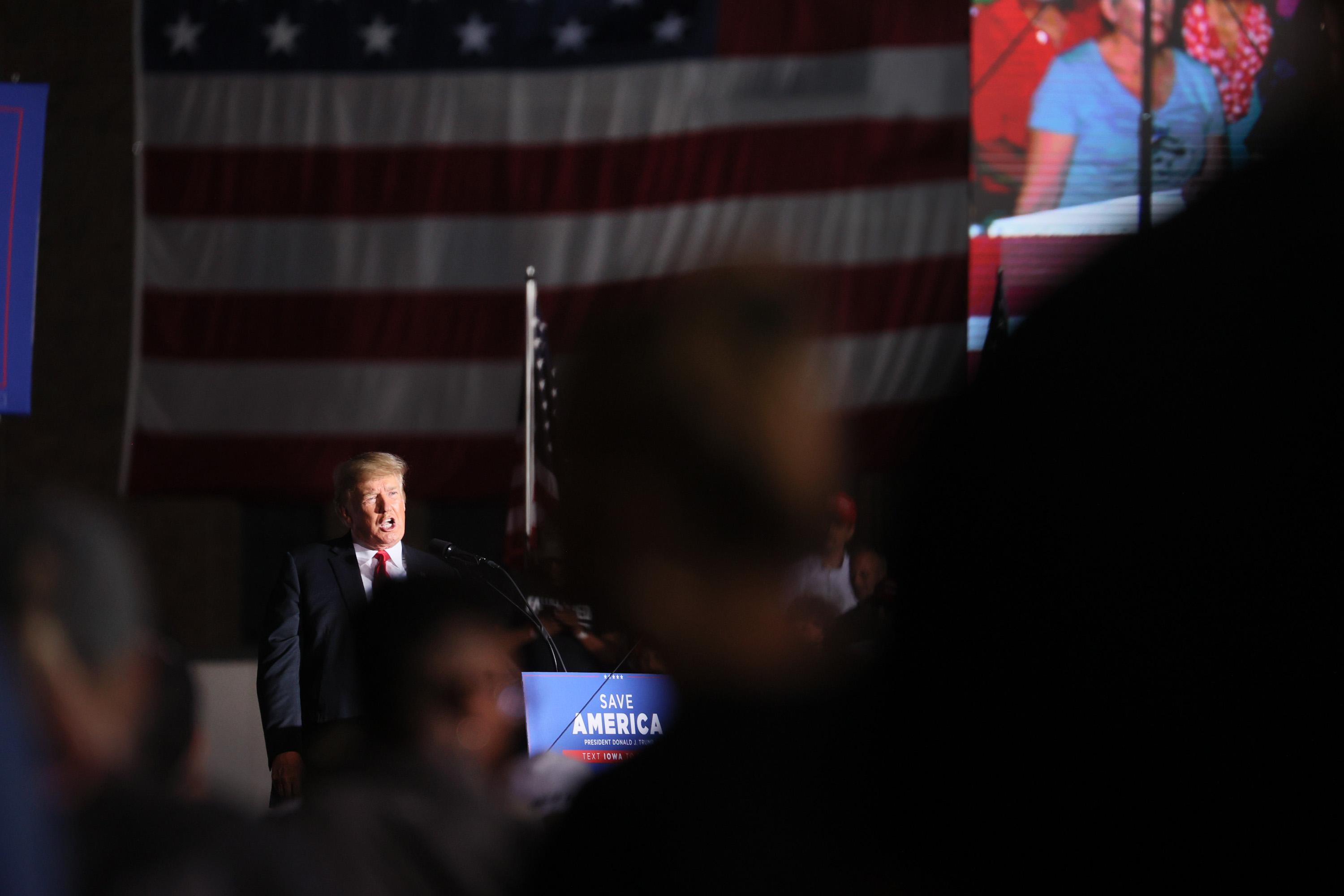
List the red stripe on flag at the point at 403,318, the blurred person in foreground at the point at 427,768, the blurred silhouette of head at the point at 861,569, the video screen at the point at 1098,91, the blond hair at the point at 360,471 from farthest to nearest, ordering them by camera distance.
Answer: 1. the video screen at the point at 1098,91
2. the red stripe on flag at the point at 403,318
3. the blond hair at the point at 360,471
4. the blurred silhouette of head at the point at 861,569
5. the blurred person in foreground at the point at 427,768

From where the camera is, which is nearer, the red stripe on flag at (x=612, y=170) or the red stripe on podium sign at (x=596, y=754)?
the red stripe on podium sign at (x=596, y=754)

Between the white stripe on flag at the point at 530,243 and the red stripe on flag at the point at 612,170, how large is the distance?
0.07m

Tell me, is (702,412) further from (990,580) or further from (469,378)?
(469,378)

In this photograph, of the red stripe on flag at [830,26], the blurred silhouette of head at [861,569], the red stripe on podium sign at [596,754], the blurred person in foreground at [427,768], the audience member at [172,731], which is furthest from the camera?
the red stripe on flag at [830,26]

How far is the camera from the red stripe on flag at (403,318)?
22.4ft

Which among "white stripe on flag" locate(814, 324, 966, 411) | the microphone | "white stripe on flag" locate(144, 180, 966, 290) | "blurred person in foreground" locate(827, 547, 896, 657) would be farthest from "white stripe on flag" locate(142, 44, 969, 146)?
"blurred person in foreground" locate(827, 547, 896, 657)

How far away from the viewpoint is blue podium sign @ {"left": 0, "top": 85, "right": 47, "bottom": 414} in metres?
4.20

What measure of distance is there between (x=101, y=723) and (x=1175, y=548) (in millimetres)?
1080

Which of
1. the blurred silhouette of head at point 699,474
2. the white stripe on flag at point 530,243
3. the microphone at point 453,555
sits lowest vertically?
the microphone at point 453,555

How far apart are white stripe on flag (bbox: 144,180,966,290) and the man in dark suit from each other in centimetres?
308

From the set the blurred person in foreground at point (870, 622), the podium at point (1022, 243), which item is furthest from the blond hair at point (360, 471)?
the podium at point (1022, 243)

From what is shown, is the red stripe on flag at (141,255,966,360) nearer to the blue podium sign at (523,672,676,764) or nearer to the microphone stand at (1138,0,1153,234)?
the microphone stand at (1138,0,1153,234)

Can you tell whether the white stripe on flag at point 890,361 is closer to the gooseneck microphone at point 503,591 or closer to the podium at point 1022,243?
the podium at point 1022,243

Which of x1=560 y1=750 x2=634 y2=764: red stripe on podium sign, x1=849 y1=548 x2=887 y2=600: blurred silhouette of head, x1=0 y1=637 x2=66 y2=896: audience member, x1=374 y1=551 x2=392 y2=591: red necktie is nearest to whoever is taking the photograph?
x1=0 y1=637 x2=66 y2=896: audience member
